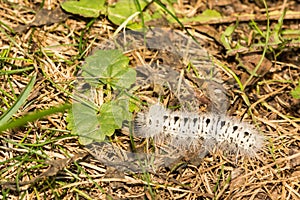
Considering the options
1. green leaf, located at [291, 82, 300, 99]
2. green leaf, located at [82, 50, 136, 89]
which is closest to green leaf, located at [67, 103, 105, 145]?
green leaf, located at [82, 50, 136, 89]

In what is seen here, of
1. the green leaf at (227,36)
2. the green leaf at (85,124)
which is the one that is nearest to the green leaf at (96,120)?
the green leaf at (85,124)

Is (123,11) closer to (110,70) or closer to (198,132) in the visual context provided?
(110,70)

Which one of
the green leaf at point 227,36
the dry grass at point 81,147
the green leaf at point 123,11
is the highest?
the green leaf at point 123,11

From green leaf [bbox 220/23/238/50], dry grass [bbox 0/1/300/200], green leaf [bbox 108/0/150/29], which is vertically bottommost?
dry grass [bbox 0/1/300/200]

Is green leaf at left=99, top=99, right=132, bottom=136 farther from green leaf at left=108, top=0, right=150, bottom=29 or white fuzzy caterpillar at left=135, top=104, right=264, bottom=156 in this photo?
green leaf at left=108, top=0, right=150, bottom=29

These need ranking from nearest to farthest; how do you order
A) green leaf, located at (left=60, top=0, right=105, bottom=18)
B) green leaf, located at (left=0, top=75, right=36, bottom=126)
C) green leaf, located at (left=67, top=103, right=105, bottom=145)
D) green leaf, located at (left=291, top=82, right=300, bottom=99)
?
green leaf, located at (left=0, top=75, right=36, bottom=126), green leaf, located at (left=67, top=103, right=105, bottom=145), green leaf, located at (left=291, top=82, right=300, bottom=99), green leaf, located at (left=60, top=0, right=105, bottom=18)

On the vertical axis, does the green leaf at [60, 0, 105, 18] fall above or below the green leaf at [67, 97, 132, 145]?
above

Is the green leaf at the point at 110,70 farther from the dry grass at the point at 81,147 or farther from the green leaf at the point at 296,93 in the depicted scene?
the green leaf at the point at 296,93
